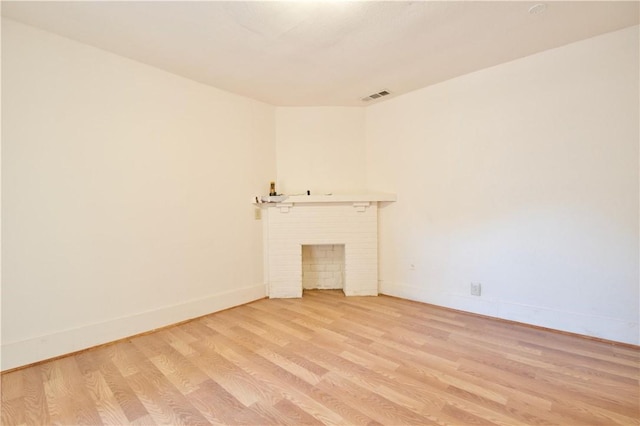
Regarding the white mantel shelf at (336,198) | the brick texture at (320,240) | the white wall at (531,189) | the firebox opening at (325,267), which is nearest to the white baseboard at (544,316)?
the white wall at (531,189)

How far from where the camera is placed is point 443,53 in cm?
235

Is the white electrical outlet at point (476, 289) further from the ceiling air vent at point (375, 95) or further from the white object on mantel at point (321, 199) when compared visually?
the ceiling air vent at point (375, 95)

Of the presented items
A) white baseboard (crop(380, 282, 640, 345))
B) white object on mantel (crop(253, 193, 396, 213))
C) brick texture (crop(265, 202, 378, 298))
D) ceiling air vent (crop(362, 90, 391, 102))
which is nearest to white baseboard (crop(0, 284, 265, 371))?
brick texture (crop(265, 202, 378, 298))

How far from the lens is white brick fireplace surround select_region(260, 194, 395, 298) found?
340 cm

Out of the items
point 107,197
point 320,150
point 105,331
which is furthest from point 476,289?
point 107,197

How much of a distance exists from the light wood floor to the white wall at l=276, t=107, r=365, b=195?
1.86 metres

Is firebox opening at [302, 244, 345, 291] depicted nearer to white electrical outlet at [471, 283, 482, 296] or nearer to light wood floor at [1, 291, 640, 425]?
light wood floor at [1, 291, 640, 425]

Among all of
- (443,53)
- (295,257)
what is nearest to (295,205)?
(295,257)

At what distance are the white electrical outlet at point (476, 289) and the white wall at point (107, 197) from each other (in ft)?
8.46

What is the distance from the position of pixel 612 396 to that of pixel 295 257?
2.83m

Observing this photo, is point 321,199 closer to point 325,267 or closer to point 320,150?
point 320,150

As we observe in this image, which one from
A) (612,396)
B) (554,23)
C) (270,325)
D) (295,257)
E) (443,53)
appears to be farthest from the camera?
(295,257)

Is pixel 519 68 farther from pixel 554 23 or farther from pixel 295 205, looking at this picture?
pixel 295 205

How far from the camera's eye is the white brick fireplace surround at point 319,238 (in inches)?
134
